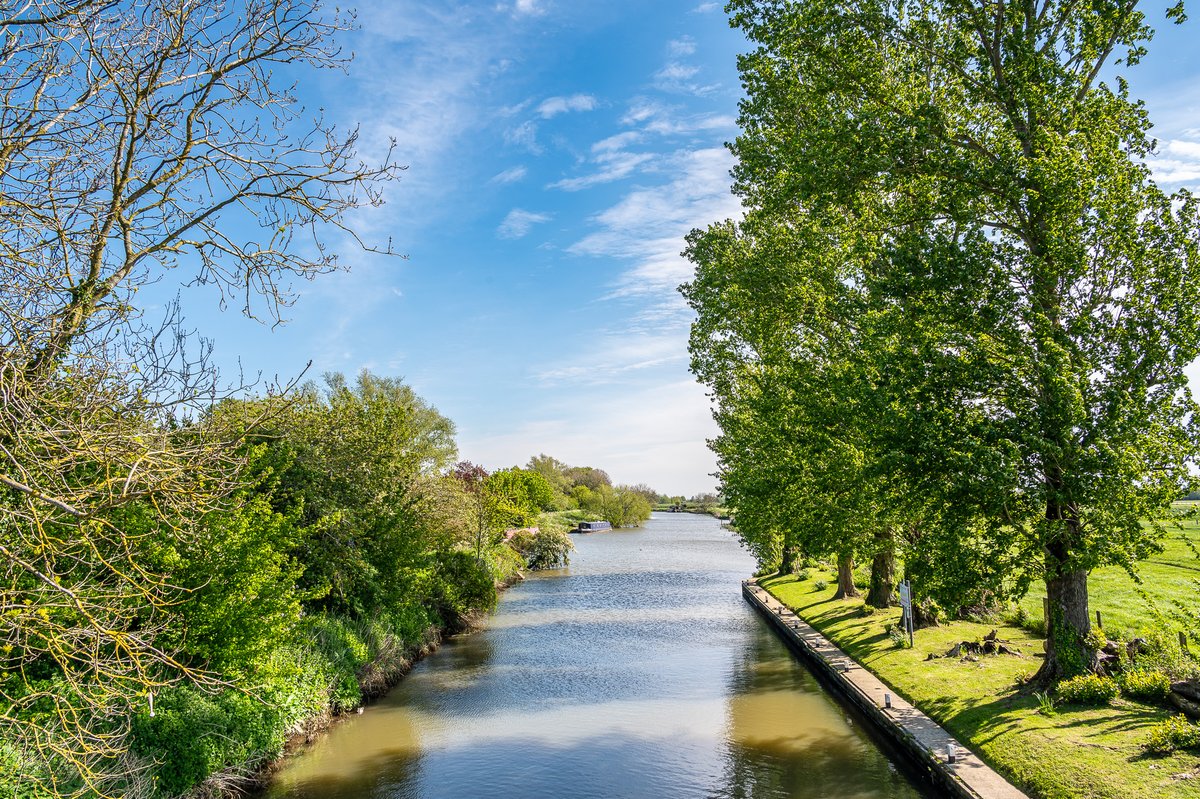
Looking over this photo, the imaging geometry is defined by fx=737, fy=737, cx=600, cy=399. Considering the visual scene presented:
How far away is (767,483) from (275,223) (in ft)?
63.5

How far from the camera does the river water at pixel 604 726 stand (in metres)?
13.5

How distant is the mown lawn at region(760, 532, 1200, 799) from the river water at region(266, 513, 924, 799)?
163cm

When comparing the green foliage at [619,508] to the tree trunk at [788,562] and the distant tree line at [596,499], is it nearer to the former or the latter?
the distant tree line at [596,499]

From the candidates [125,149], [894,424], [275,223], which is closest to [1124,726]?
[894,424]

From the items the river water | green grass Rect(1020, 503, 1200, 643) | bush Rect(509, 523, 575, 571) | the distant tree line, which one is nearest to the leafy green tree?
the river water

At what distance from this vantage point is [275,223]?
19.7 ft

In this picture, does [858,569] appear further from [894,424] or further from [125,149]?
[125,149]

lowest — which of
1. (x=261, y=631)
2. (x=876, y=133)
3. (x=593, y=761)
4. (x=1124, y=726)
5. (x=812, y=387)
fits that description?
(x=593, y=761)

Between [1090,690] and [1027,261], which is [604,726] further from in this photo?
[1027,261]

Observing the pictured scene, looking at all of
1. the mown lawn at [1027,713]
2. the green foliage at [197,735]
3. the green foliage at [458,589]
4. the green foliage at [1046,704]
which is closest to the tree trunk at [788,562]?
the mown lawn at [1027,713]

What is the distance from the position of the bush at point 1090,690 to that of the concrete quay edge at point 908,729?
220cm

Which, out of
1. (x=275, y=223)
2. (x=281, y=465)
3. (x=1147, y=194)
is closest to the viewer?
(x=275, y=223)

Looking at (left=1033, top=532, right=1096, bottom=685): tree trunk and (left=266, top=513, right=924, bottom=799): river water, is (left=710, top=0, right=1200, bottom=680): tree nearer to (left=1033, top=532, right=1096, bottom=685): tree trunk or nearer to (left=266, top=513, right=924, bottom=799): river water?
(left=1033, top=532, right=1096, bottom=685): tree trunk

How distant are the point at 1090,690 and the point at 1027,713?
1108 mm
